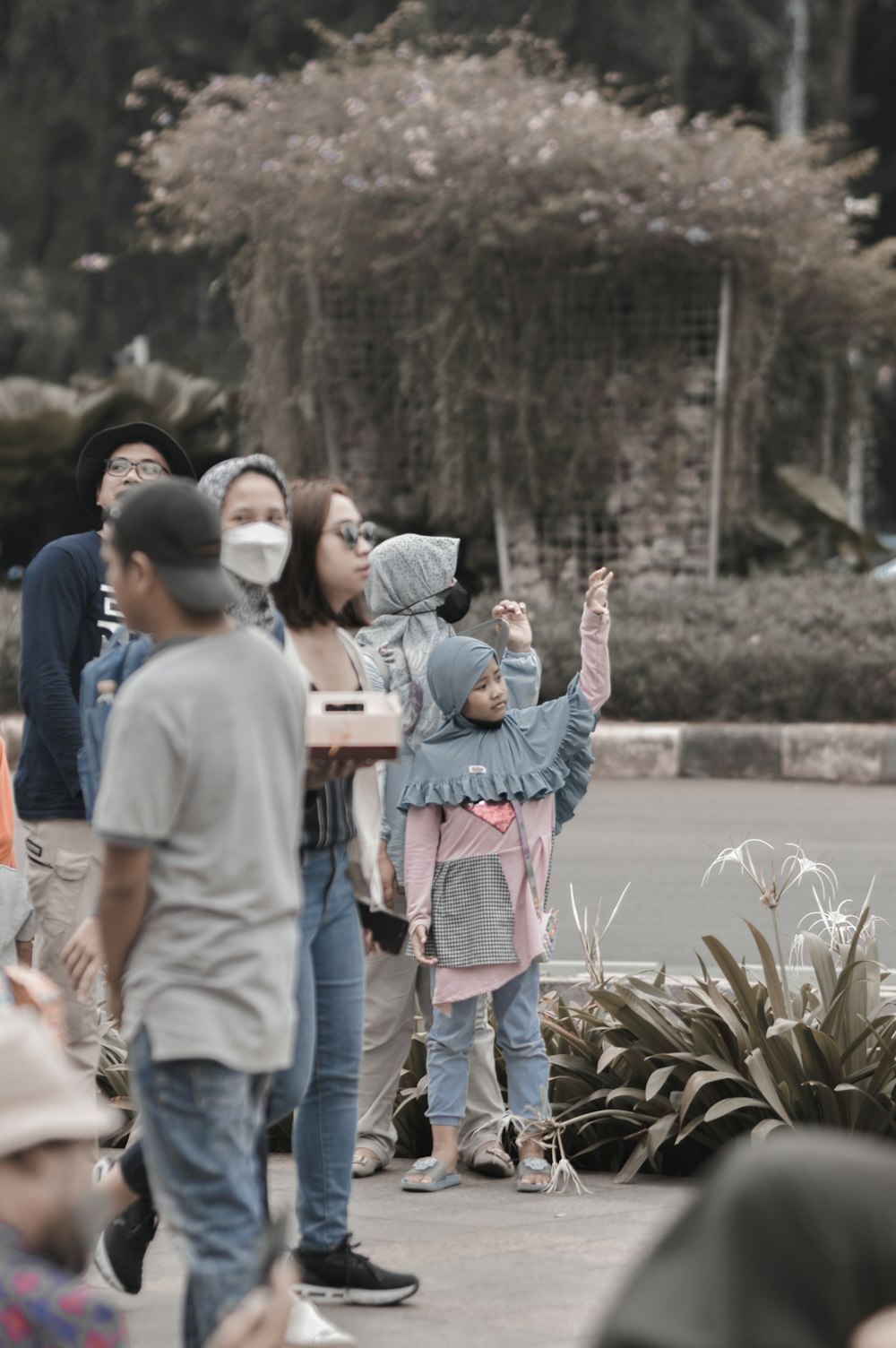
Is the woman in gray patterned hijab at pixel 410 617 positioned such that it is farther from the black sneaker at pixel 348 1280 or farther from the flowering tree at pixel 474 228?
the flowering tree at pixel 474 228

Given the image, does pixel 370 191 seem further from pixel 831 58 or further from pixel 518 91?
pixel 831 58

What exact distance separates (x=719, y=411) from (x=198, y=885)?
41.1 feet

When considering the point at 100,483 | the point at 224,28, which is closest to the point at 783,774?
the point at 100,483

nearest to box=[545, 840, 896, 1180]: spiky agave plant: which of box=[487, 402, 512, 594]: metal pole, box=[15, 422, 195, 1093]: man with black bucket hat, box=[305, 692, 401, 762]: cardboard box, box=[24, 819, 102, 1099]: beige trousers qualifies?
box=[24, 819, 102, 1099]: beige trousers

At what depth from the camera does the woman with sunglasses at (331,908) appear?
3.69m

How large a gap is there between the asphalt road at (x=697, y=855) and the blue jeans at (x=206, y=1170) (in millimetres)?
3811

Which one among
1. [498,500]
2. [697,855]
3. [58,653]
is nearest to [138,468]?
[58,653]

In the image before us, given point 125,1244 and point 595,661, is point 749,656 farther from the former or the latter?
point 125,1244

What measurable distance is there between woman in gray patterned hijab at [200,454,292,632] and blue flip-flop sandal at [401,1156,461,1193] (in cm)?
172

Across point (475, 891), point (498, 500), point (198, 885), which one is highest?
point (498, 500)

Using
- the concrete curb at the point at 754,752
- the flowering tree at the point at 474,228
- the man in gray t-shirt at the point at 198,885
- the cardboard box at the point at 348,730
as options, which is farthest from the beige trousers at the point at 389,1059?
the flowering tree at the point at 474,228

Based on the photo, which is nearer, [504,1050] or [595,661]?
[504,1050]

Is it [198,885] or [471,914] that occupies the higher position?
[198,885]

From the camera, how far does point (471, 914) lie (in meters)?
4.91
